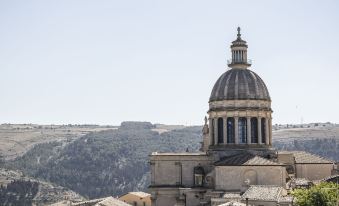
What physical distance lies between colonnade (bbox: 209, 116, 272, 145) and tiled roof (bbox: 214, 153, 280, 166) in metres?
3.94

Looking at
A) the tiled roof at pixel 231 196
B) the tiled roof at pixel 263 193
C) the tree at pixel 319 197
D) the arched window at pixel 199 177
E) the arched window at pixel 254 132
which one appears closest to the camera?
the tree at pixel 319 197

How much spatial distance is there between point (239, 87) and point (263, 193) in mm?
19603

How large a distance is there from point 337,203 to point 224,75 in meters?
29.4

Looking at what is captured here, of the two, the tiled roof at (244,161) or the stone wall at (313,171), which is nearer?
the tiled roof at (244,161)

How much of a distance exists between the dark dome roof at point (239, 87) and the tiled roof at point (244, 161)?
7273mm

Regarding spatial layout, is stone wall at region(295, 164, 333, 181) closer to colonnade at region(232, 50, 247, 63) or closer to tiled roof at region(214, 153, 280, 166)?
tiled roof at region(214, 153, 280, 166)

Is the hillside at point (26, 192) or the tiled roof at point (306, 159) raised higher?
the tiled roof at point (306, 159)

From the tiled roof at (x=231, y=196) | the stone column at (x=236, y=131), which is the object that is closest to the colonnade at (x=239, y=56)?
the stone column at (x=236, y=131)

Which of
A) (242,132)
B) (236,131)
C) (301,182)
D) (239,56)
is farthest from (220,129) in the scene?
(301,182)

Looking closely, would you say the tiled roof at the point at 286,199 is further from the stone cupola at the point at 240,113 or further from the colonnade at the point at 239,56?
the colonnade at the point at 239,56

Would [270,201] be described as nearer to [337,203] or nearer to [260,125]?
[337,203]

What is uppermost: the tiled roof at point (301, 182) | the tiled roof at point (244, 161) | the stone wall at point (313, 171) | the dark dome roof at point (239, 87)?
the dark dome roof at point (239, 87)

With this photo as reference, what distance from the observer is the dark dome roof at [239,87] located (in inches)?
2872

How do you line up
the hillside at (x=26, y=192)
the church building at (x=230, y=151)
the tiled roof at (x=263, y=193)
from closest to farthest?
1. the tiled roof at (x=263, y=193)
2. the church building at (x=230, y=151)
3. the hillside at (x=26, y=192)
